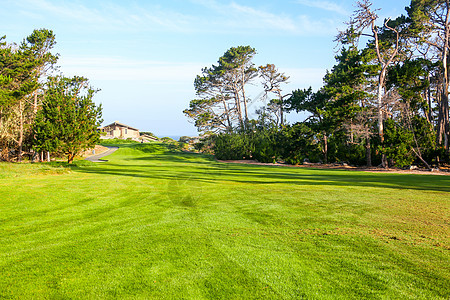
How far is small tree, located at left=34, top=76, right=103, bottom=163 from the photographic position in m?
17.9

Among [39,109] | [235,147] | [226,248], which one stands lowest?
[226,248]

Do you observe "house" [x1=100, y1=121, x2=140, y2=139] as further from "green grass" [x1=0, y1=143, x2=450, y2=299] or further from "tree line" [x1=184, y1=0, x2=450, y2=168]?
"green grass" [x1=0, y1=143, x2=450, y2=299]

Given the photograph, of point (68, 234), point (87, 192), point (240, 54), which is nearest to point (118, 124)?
point (240, 54)

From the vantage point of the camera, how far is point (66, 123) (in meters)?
18.2

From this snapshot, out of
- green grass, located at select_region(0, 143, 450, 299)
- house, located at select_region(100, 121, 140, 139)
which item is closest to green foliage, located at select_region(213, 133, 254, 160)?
green grass, located at select_region(0, 143, 450, 299)

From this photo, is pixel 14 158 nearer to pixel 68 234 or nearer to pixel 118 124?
pixel 68 234

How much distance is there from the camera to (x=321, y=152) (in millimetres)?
25516

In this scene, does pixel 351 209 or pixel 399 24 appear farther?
pixel 399 24

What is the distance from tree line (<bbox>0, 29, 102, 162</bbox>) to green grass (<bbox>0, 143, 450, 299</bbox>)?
1122 centimetres

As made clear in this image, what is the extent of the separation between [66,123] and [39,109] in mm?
10269

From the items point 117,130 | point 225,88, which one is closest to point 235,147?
point 225,88

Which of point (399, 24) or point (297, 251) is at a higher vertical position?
point (399, 24)

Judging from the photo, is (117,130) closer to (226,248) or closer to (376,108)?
(376,108)

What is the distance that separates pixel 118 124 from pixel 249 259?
74.7 m
